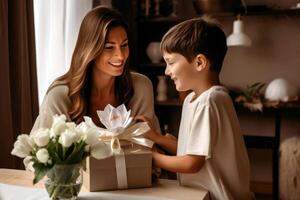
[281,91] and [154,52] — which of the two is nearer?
[281,91]

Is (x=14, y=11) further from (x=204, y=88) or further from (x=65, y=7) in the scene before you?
(x=204, y=88)

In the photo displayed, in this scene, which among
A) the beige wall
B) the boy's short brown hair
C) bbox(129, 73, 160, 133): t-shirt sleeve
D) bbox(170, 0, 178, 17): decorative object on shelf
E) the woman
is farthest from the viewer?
bbox(170, 0, 178, 17): decorative object on shelf

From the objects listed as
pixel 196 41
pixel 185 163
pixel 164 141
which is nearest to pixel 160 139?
pixel 164 141

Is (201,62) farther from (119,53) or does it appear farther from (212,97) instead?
(119,53)

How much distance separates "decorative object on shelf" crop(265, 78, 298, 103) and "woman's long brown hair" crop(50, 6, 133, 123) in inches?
73.9

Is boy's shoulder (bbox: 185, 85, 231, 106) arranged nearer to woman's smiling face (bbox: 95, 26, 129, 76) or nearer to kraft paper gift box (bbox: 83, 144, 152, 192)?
kraft paper gift box (bbox: 83, 144, 152, 192)

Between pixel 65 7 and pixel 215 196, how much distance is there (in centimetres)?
188

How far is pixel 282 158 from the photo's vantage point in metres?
1.52

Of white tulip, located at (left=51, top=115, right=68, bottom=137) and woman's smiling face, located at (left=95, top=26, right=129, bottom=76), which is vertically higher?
woman's smiling face, located at (left=95, top=26, right=129, bottom=76)

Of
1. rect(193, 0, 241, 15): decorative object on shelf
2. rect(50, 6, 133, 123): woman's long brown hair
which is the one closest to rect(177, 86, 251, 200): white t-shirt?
rect(50, 6, 133, 123): woman's long brown hair

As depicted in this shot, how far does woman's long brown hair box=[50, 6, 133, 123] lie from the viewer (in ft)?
5.57

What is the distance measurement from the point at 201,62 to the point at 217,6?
213 centimetres

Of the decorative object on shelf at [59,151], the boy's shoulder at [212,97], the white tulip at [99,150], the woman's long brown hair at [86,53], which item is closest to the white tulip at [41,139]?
the decorative object on shelf at [59,151]

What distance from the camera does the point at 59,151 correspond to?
1.08m
